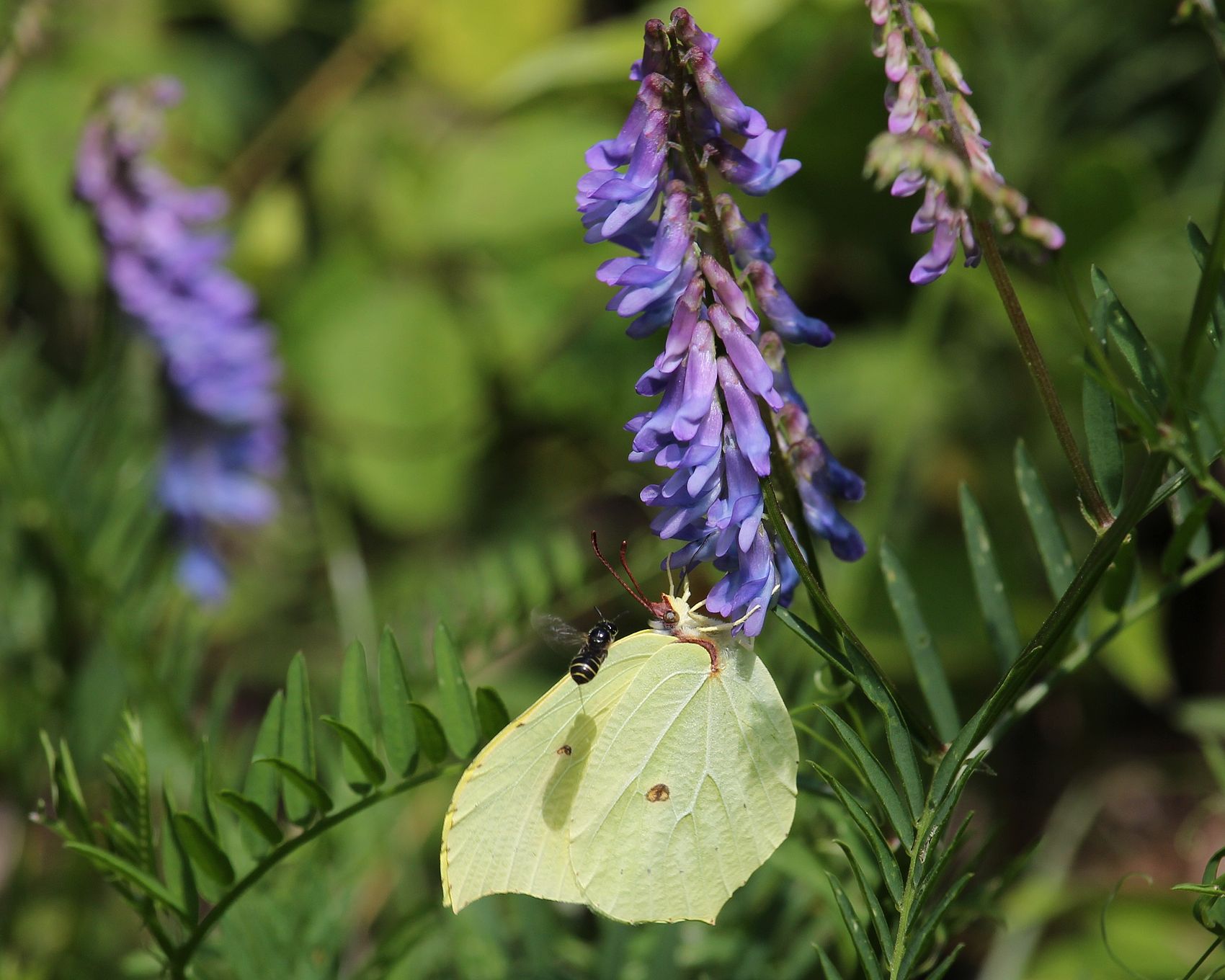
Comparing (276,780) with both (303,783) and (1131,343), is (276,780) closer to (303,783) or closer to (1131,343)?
(303,783)

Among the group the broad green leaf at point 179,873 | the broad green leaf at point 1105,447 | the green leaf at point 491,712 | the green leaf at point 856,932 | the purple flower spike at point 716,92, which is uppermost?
the purple flower spike at point 716,92

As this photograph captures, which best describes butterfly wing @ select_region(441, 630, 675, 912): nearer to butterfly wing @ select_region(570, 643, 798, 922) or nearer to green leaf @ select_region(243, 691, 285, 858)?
butterfly wing @ select_region(570, 643, 798, 922)

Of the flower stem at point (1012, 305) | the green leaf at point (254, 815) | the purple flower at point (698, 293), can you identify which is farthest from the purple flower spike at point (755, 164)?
the green leaf at point (254, 815)

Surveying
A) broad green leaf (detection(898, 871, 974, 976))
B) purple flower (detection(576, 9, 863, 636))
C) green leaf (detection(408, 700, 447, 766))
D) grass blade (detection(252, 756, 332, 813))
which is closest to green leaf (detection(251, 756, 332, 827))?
grass blade (detection(252, 756, 332, 813))

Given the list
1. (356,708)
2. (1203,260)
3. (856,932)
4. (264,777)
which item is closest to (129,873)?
(264,777)

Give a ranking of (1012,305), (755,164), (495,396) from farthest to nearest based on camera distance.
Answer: (495,396) → (755,164) → (1012,305)

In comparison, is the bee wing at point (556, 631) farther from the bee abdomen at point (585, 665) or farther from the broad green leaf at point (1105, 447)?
the broad green leaf at point (1105, 447)
